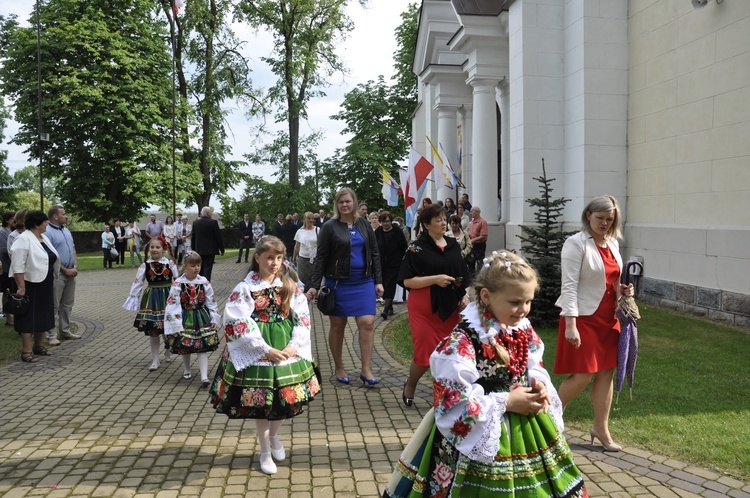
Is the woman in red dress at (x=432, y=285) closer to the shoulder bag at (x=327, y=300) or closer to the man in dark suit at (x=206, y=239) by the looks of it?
the shoulder bag at (x=327, y=300)

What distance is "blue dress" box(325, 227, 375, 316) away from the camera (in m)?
6.48

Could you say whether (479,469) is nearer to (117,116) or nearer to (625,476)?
(625,476)

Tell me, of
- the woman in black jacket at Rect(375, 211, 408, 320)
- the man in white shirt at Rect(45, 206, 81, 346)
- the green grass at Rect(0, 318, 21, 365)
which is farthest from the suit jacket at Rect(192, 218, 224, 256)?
the woman in black jacket at Rect(375, 211, 408, 320)

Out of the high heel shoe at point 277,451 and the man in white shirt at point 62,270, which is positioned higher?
the man in white shirt at point 62,270

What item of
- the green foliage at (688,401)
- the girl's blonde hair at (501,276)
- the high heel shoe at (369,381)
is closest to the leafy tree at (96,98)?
the high heel shoe at (369,381)

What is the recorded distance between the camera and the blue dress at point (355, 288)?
6.48 metres

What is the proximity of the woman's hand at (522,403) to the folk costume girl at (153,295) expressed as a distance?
5857mm

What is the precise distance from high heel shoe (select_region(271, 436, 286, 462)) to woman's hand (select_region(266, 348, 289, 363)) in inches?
28.3

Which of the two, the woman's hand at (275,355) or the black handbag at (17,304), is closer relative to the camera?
the woman's hand at (275,355)

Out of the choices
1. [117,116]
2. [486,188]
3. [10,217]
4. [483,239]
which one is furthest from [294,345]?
[117,116]

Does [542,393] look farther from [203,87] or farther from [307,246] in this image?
[203,87]

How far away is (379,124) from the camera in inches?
1516

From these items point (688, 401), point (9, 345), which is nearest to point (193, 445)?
point (688, 401)

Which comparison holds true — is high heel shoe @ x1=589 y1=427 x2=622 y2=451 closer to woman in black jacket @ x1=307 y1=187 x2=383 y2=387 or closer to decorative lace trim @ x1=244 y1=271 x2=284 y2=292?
woman in black jacket @ x1=307 y1=187 x2=383 y2=387
